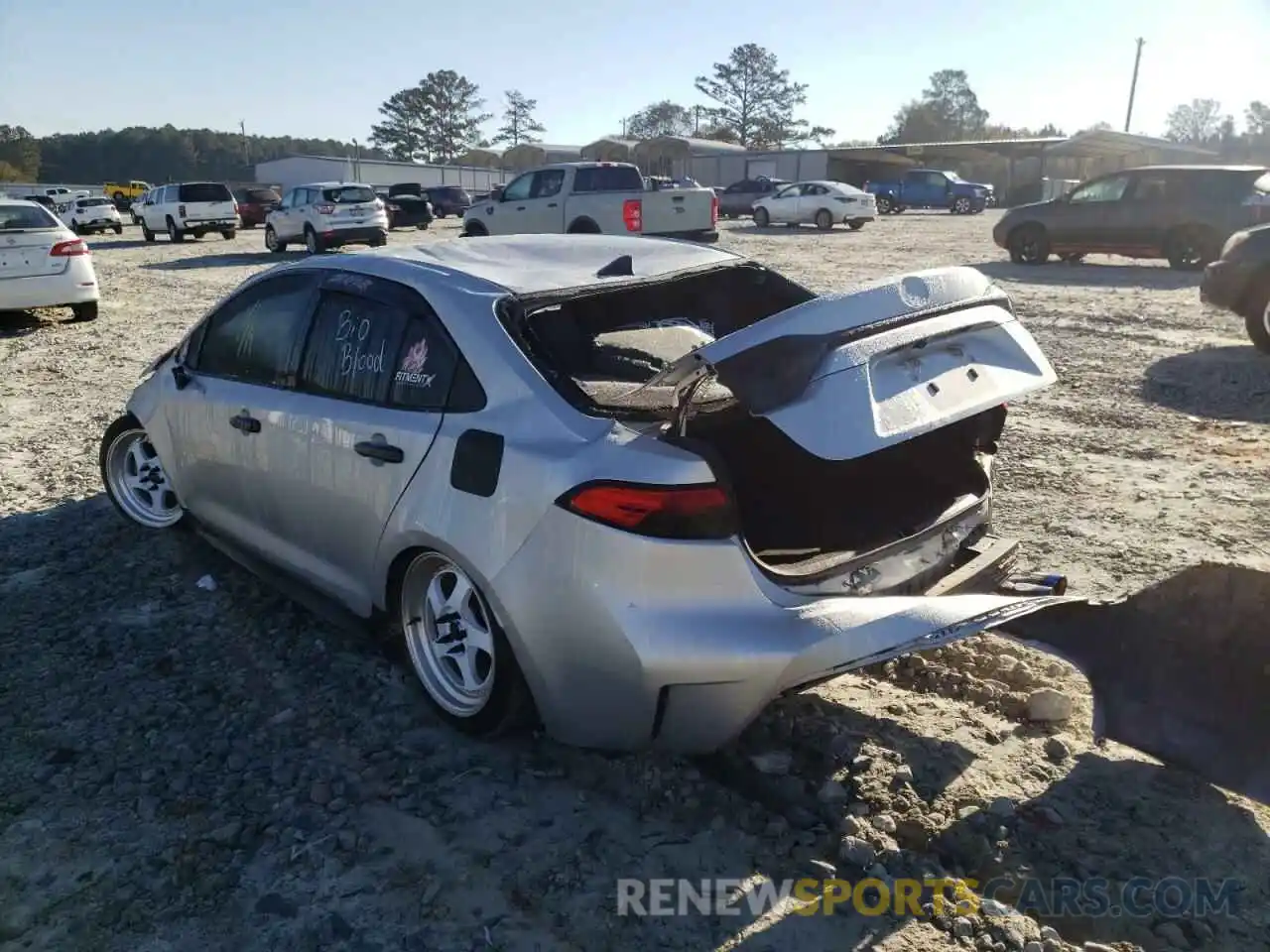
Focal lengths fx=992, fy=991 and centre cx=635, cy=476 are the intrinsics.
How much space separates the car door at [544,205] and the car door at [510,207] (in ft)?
0.09

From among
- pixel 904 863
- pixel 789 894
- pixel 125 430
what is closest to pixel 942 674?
pixel 904 863

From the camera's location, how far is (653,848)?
284cm

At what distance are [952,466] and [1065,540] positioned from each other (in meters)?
1.68

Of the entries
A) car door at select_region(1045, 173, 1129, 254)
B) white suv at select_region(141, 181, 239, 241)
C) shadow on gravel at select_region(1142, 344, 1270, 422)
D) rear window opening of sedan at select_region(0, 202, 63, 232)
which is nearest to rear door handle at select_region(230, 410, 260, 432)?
shadow on gravel at select_region(1142, 344, 1270, 422)

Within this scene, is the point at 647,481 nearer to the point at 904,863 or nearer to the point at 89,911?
the point at 904,863

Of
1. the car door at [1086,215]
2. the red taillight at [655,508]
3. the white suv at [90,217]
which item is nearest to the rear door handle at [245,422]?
the red taillight at [655,508]

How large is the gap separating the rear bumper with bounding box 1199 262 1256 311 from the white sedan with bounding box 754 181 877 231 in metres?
21.6

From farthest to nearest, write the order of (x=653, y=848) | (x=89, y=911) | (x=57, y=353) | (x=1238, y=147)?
(x=1238, y=147)
(x=57, y=353)
(x=653, y=848)
(x=89, y=911)

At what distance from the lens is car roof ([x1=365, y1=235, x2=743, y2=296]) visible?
141 inches

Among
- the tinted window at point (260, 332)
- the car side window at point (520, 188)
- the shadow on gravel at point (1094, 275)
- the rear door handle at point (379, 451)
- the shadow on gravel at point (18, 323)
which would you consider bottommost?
the shadow on gravel at point (18, 323)

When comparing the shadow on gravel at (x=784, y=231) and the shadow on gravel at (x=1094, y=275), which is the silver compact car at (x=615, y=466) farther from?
the shadow on gravel at (x=784, y=231)

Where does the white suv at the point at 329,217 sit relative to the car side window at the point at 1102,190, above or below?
below

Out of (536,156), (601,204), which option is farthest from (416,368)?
(536,156)

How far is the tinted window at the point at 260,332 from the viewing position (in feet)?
13.3
